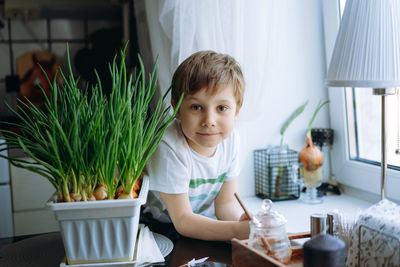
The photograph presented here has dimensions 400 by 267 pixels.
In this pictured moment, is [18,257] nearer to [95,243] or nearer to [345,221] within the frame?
[95,243]

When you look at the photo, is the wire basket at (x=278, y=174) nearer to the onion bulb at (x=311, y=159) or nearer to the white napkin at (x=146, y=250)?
the onion bulb at (x=311, y=159)

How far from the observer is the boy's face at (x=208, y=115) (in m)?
1.03

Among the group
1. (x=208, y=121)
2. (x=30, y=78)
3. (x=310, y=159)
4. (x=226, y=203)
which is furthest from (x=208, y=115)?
(x=30, y=78)

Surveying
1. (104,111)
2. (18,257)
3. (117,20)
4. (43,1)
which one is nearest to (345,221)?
(104,111)

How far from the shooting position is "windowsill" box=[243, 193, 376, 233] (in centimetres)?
138

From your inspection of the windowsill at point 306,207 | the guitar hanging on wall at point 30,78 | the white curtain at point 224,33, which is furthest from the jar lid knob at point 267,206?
the guitar hanging on wall at point 30,78

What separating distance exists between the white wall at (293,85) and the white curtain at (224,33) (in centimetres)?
8

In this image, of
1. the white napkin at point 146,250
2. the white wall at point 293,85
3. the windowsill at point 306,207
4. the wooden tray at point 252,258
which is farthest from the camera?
the white wall at point 293,85

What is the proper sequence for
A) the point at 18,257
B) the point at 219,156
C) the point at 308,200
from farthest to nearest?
the point at 308,200 → the point at 219,156 → the point at 18,257

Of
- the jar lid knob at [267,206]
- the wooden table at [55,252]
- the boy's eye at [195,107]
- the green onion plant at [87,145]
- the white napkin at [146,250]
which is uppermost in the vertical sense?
the boy's eye at [195,107]

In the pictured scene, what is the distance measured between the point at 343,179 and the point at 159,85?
0.78 metres

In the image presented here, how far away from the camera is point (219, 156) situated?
121 centimetres

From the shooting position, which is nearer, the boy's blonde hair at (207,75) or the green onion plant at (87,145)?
the green onion plant at (87,145)

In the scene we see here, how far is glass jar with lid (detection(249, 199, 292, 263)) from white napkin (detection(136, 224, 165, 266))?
205 millimetres
